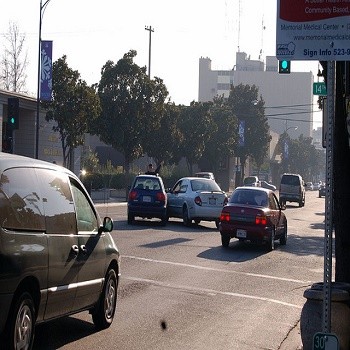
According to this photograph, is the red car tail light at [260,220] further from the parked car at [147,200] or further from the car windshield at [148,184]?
the car windshield at [148,184]

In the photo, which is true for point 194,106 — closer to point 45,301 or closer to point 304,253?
point 304,253

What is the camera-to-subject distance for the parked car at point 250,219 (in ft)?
74.9

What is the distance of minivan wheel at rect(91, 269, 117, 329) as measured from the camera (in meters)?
10.8

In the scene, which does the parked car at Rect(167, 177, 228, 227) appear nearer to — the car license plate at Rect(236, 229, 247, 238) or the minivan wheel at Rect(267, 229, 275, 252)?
the minivan wheel at Rect(267, 229, 275, 252)

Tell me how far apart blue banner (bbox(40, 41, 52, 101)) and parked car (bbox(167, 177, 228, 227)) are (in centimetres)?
1550

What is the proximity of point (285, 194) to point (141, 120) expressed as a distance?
10711mm

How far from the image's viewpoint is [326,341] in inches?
271

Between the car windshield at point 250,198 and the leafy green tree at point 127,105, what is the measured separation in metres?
33.8

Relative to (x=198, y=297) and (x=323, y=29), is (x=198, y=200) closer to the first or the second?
(x=198, y=297)

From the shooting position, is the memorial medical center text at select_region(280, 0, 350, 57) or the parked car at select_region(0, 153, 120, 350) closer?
the memorial medical center text at select_region(280, 0, 350, 57)

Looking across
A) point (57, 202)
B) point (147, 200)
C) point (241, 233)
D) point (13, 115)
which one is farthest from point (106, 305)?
point (13, 115)

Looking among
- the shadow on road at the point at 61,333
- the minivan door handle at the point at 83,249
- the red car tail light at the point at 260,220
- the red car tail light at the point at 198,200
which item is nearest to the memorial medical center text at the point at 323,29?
the minivan door handle at the point at 83,249

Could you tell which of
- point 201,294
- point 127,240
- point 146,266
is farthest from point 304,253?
point 201,294

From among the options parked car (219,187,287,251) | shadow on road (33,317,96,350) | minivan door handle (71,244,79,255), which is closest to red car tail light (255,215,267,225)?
parked car (219,187,287,251)
